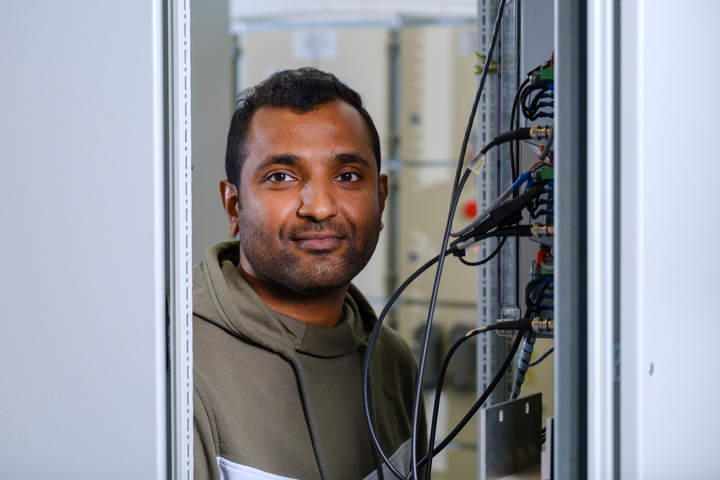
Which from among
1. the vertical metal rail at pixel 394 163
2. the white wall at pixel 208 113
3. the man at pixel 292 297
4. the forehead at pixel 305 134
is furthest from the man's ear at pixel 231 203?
the vertical metal rail at pixel 394 163

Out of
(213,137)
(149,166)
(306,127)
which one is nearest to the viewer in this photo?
(149,166)

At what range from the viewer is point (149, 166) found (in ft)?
2.32

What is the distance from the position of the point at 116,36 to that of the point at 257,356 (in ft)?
2.20

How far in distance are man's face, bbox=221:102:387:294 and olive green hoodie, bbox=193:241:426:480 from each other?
0.31 ft

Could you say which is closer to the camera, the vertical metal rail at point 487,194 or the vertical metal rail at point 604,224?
the vertical metal rail at point 604,224

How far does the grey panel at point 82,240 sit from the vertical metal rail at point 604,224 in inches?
20.4

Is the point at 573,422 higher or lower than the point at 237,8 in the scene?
lower

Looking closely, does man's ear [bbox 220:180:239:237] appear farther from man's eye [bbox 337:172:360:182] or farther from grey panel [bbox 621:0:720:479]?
grey panel [bbox 621:0:720:479]

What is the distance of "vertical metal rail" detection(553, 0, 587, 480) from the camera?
0.64 meters

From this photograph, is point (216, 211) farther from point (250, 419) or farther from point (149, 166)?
point (149, 166)

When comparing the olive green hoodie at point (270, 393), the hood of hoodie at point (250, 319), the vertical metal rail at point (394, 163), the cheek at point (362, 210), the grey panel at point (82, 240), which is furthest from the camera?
the vertical metal rail at point (394, 163)

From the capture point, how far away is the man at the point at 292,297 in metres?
1.09

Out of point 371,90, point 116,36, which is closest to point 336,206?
point 116,36

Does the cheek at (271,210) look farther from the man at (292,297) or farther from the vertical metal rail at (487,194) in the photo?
the vertical metal rail at (487,194)
